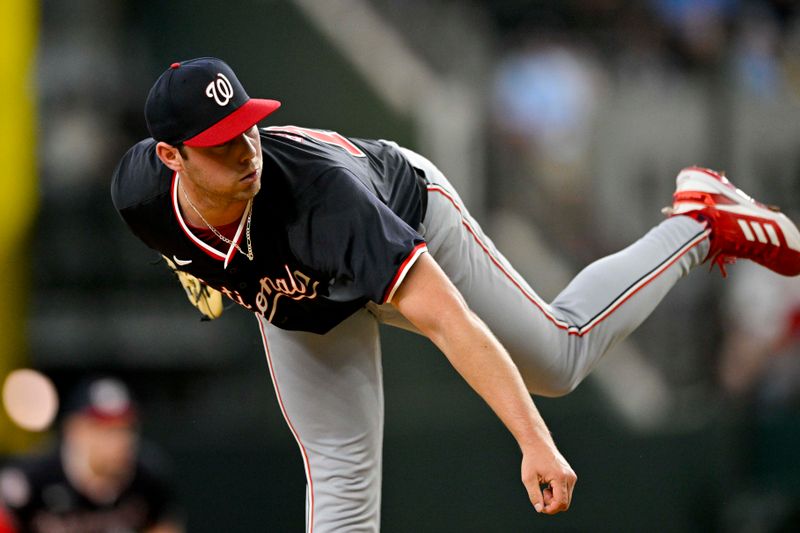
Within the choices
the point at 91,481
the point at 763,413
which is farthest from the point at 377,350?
the point at 763,413

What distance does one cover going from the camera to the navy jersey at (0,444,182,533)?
5.54 m

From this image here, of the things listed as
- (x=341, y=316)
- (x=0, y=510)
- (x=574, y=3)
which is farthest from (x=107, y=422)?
(x=574, y=3)

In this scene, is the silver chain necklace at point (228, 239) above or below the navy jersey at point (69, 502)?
above

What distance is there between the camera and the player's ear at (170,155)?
315 cm

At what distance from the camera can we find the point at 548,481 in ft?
9.37

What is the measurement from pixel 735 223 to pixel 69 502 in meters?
3.12

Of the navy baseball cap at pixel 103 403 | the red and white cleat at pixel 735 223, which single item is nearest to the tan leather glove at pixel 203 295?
the red and white cleat at pixel 735 223

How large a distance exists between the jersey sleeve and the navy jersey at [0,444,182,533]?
9.45 feet

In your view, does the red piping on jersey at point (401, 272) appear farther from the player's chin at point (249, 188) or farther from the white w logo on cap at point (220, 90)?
the white w logo on cap at point (220, 90)

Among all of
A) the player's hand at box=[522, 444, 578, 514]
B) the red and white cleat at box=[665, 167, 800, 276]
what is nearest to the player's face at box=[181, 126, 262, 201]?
the player's hand at box=[522, 444, 578, 514]

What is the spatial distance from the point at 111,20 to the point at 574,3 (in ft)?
9.77

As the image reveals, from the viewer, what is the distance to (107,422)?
552cm

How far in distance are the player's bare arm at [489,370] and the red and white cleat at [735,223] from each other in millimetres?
1281

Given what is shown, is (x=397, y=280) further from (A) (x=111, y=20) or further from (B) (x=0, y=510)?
(A) (x=111, y=20)
